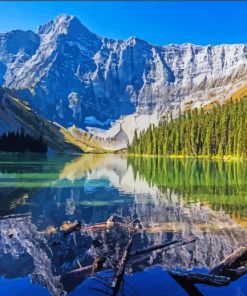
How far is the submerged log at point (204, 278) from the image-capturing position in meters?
16.7

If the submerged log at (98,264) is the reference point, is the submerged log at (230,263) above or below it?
above

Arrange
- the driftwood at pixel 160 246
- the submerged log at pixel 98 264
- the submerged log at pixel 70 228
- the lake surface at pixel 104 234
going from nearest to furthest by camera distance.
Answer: the lake surface at pixel 104 234 → the submerged log at pixel 98 264 → the driftwood at pixel 160 246 → the submerged log at pixel 70 228

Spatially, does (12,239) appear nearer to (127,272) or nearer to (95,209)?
(127,272)

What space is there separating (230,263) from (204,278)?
6.90 ft

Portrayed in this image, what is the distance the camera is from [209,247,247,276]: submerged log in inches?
701

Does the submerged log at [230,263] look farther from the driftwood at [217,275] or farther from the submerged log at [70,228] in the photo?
the submerged log at [70,228]

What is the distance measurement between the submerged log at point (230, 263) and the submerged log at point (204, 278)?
566mm

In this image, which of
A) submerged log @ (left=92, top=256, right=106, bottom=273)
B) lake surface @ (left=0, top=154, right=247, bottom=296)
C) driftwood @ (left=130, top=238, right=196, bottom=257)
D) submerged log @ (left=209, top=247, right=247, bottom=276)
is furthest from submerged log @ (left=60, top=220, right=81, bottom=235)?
submerged log @ (left=209, top=247, right=247, bottom=276)

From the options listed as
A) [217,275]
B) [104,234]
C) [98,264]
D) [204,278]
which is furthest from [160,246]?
[204,278]

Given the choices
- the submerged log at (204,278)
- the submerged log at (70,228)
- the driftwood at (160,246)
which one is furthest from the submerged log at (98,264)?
the submerged log at (70,228)

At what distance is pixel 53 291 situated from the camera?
17.2m

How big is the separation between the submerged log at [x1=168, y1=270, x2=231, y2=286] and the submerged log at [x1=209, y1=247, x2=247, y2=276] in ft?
1.86

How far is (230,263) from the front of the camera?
59.7 feet

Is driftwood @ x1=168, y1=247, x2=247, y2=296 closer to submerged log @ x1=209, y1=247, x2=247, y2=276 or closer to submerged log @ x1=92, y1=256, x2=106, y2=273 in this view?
submerged log @ x1=209, y1=247, x2=247, y2=276
